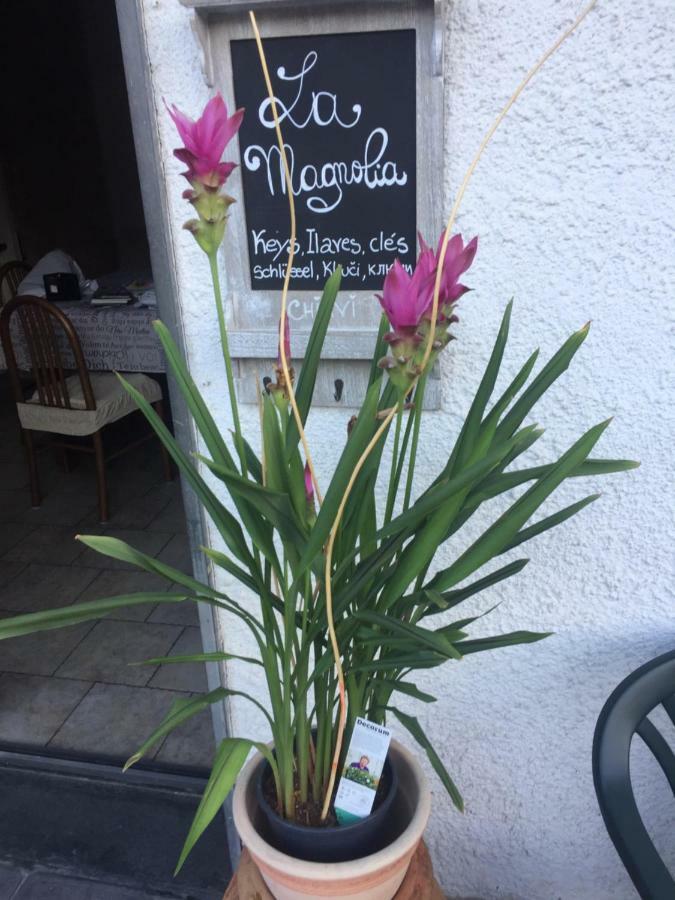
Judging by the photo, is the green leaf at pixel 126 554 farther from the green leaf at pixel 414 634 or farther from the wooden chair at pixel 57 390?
the wooden chair at pixel 57 390

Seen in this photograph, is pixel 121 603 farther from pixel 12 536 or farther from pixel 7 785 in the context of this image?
pixel 12 536

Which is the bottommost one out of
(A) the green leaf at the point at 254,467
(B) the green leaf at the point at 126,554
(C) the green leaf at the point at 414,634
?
(C) the green leaf at the point at 414,634

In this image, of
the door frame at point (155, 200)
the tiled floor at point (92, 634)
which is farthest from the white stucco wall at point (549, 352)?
the tiled floor at point (92, 634)

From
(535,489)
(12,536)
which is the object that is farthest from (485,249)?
(12,536)

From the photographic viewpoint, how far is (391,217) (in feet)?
3.56

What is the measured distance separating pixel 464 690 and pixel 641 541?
1.40 ft

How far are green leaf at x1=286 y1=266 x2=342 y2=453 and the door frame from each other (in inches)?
13.2

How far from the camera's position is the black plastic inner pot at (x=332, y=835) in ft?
3.05

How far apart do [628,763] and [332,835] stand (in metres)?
0.40

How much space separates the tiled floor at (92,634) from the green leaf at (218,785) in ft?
3.61

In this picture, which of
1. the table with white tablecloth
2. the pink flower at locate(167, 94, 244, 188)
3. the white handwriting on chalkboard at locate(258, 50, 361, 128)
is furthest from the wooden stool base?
the table with white tablecloth

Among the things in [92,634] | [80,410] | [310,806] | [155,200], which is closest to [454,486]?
[310,806]

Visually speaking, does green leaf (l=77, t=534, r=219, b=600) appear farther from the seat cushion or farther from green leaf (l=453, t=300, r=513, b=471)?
the seat cushion

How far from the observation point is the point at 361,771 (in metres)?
0.95
